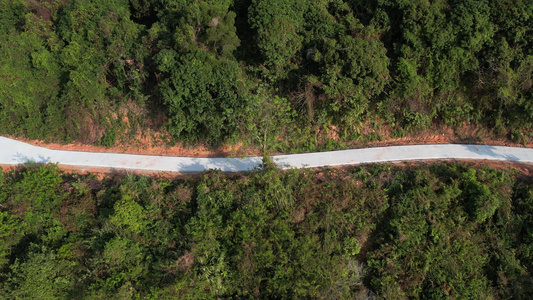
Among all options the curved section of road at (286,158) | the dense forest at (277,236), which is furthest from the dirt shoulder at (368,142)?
the dense forest at (277,236)

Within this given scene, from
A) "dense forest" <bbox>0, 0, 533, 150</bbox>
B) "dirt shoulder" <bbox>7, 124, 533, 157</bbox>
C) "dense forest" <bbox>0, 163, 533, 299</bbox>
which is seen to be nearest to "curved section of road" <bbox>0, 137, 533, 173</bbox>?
"dirt shoulder" <bbox>7, 124, 533, 157</bbox>

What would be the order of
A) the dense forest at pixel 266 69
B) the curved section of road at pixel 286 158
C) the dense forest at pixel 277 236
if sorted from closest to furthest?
the dense forest at pixel 277 236 < the dense forest at pixel 266 69 < the curved section of road at pixel 286 158

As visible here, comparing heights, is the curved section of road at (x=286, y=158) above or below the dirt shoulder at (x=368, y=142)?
below

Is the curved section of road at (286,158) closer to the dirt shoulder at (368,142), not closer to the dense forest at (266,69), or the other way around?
the dirt shoulder at (368,142)

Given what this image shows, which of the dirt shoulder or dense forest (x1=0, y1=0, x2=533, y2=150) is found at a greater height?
dense forest (x1=0, y1=0, x2=533, y2=150)

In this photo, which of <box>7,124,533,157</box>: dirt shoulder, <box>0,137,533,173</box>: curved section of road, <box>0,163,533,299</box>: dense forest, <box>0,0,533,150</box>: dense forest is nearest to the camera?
<box>0,163,533,299</box>: dense forest

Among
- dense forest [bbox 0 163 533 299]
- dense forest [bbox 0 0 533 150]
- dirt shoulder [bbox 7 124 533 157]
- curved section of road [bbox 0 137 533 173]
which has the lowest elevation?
dense forest [bbox 0 163 533 299]

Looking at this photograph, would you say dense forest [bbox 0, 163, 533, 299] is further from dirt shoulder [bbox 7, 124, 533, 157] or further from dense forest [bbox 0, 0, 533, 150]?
dense forest [bbox 0, 0, 533, 150]
